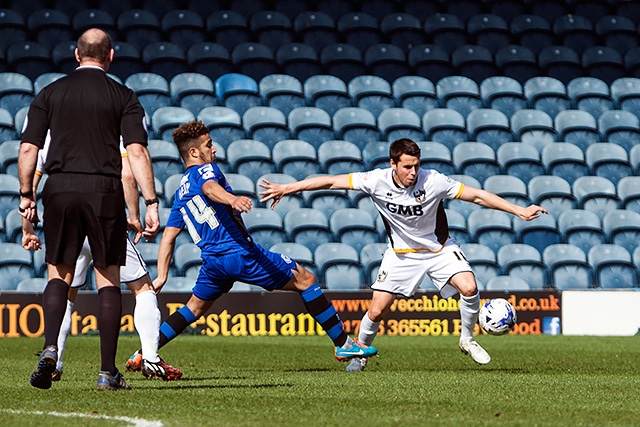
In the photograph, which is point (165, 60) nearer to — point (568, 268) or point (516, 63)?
point (516, 63)

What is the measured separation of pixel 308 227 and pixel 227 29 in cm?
521

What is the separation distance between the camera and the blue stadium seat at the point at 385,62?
18.5m

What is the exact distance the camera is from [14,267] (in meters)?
14.0

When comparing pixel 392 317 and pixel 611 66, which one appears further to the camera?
pixel 611 66

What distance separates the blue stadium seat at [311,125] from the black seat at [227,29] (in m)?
2.35

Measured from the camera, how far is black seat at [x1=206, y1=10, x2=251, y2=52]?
1850 centimetres

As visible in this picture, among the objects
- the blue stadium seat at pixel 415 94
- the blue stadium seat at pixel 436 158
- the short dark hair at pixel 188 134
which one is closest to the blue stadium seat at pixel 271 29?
the blue stadium seat at pixel 415 94

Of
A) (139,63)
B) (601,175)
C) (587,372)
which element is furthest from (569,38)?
(587,372)

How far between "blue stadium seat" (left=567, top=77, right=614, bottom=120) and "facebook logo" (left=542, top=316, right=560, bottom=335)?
229 inches

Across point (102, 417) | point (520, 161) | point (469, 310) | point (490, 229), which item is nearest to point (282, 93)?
point (520, 161)

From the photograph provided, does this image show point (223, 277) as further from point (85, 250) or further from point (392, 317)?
point (392, 317)

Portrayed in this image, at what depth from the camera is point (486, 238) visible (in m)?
15.4

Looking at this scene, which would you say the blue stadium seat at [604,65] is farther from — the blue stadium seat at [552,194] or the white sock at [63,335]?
the white sock at [63,335]

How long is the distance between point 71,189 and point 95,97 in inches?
21.5
